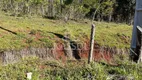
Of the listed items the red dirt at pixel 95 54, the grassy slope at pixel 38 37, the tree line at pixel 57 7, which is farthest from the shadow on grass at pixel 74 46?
the tree line at pixel 57 7

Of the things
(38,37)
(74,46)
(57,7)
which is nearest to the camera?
(38,37)

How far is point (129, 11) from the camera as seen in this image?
30766 millimetres

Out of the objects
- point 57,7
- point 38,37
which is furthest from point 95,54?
point 57,7

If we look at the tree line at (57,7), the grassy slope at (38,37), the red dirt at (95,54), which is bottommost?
the red dirt at (95,54)

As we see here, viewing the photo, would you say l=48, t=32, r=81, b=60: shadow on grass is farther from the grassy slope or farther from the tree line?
the tree line

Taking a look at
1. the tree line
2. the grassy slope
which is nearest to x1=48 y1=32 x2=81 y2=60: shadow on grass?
the grassy slope

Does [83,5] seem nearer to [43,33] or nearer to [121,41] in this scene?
[121,41]

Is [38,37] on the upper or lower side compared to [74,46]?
upper

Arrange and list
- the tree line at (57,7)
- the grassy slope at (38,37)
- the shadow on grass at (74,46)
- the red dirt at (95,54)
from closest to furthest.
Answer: the grassy slope at (38,37) → the red dirt at (95,54) → the shadow on grass at (74,46) → the tree line at (57,7)

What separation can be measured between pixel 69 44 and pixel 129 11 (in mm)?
19539

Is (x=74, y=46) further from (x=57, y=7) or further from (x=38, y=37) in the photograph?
(x=57, y=7)

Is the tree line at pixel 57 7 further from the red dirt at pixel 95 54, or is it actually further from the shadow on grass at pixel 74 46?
the red dirt at pixel 95 54

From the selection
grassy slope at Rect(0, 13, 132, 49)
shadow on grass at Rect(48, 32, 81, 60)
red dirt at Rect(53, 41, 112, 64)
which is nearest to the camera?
grassy slope at Rect(0, 13, 132, 49)

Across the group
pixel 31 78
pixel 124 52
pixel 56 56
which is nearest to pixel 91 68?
pixel 31 78
